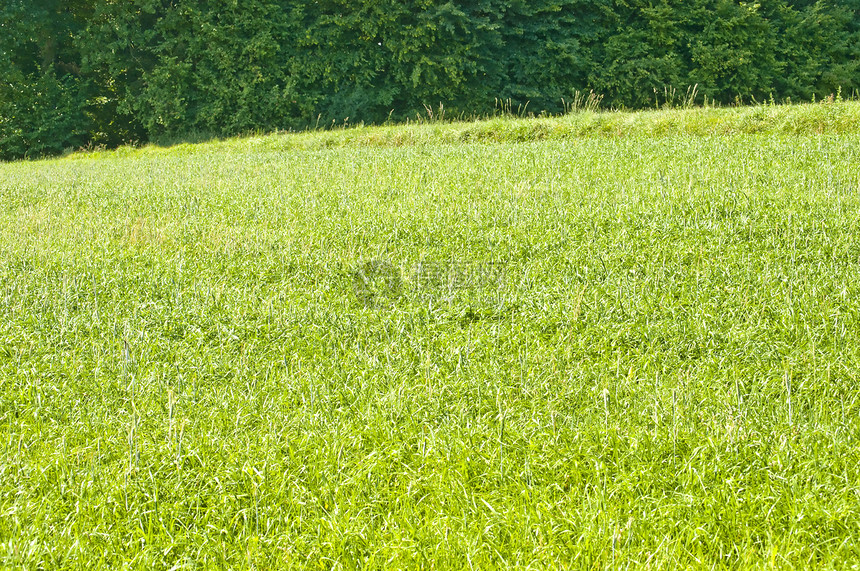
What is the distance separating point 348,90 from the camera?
877 inches

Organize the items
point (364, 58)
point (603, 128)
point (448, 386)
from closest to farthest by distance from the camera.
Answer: point (448, 386) < point (603, 128) < point (364, 58)

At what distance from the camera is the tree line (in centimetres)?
2164

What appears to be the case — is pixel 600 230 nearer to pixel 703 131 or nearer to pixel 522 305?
pixel 522 305

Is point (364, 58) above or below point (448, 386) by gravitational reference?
below

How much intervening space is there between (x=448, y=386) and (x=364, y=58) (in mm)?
19646

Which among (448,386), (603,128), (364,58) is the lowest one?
(364,58)

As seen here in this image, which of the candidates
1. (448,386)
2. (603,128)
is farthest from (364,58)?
(448,386)

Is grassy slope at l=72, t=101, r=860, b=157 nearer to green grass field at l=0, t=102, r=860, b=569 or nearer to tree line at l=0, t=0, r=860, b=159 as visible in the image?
tree line at l=0, t=0, r=860, b=159

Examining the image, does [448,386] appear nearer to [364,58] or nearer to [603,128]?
[603,128]

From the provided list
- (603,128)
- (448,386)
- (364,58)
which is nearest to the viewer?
(448,386)

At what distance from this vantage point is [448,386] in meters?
3.73

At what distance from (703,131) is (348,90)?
11.9 metres

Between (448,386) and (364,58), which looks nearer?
(448,386)

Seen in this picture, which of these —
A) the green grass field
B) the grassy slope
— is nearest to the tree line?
the grassy slope
